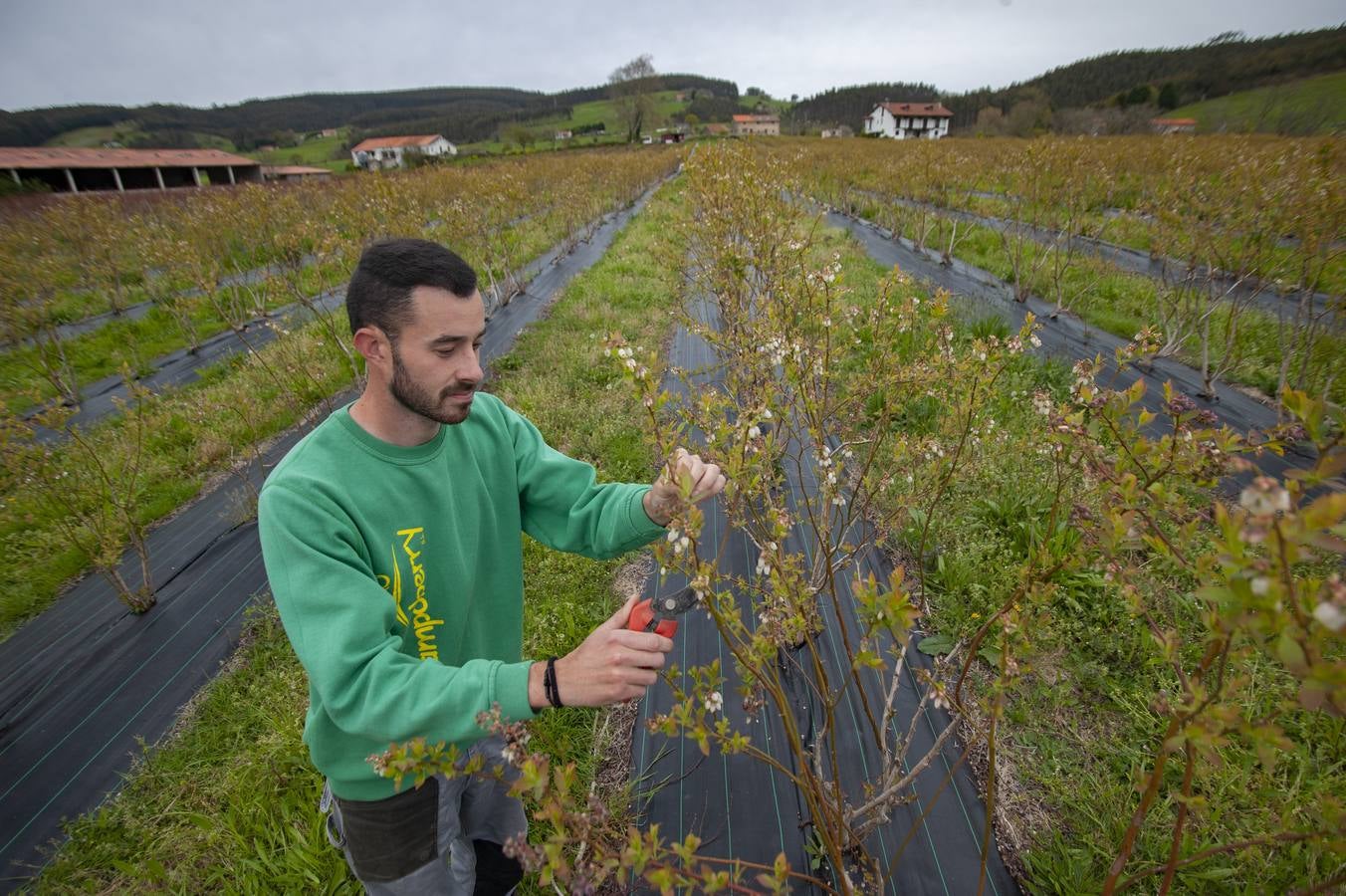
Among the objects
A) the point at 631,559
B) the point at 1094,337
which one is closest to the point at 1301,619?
the point at 631,559

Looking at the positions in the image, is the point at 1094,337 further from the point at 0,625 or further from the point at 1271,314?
the point at 0,625

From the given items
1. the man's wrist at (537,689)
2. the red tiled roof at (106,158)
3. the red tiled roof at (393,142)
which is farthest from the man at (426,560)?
the red tiled roof at (393,142)

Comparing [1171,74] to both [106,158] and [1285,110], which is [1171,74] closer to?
[1285,110]

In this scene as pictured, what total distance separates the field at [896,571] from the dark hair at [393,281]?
67 centimetres

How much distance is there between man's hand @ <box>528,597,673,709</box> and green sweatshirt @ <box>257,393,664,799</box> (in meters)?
0.08

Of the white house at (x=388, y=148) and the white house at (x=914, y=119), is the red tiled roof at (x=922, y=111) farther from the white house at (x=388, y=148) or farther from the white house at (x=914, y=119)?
the white house at (x=388, y=148)

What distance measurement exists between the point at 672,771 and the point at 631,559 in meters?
1.69

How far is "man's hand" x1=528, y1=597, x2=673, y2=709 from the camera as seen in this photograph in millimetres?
1281

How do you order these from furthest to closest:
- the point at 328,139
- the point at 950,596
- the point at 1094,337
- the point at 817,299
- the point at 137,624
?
the point at 328,139 < the point at 1094,337 < the point at 137,624 < the point at 950,596 < the point at 817,299

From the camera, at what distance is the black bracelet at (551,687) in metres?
1.30

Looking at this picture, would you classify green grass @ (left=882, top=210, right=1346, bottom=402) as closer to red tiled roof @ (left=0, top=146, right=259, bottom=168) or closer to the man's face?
the man's face

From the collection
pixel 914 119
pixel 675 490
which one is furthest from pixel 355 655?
pixel 914 119

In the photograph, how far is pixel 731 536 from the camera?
181 inches

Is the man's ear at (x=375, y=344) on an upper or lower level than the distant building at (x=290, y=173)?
lower
